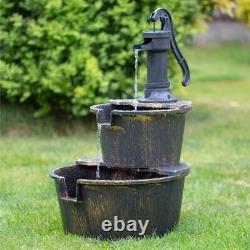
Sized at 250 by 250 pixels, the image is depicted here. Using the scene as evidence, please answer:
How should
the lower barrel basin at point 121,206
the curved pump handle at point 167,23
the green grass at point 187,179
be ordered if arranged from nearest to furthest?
the lower barrel basin at point 121,206, the green grass at point 187,179, the curved pump handle at point 167,23

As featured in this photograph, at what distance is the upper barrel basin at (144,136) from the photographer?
4.97 metres

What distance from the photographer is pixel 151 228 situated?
5.00 meters

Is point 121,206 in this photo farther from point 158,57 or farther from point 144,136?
point 158,57

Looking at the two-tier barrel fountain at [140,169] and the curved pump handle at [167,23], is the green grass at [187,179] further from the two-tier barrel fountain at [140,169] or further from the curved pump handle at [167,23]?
the curved pump handle at [167,23]

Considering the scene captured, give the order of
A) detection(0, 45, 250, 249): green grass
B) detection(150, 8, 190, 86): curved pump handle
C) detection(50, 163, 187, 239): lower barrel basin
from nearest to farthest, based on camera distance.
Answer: detection(50, 163, 187, 239): lower barrel basin
detection(0, 45, 250, 249): green grass
detection(150, 8, 190, 86): curved pump handle

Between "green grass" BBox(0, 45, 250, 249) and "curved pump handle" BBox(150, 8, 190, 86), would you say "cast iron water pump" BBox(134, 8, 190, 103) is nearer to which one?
"curved pump handle" BBox(150, 8, 190, 86)

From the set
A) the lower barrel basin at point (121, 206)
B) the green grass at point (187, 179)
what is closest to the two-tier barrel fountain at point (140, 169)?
the lower barrel basin at point (121, 206)

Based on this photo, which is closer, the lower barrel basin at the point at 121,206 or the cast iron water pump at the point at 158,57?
the lower barrel basin at the point at 121,206

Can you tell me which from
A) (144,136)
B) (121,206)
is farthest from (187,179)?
(121,206)

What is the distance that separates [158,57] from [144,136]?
0.63 m

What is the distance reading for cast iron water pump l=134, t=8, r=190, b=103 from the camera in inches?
205

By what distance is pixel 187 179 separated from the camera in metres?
6.91

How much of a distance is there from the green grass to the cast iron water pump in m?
0.96

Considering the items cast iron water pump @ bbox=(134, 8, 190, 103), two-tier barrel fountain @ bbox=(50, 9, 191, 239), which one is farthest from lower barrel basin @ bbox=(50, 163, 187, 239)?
cast iron water pump @ bbox=(134, 8, 190, 103)
